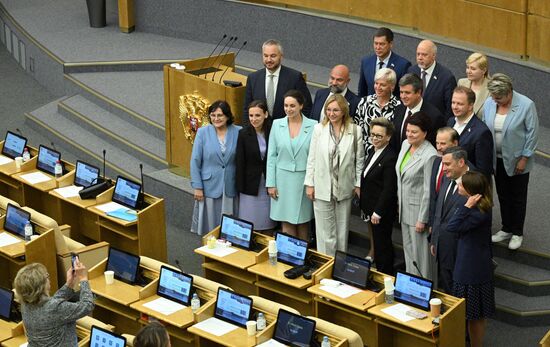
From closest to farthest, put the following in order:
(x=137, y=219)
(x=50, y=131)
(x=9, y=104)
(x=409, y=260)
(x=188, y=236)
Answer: (x=409, y=260), (x=137, y=219), (x=188, y=236), (x=50, y=131), (x=9, y=104)

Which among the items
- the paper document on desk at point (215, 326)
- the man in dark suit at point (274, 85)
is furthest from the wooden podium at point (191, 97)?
the paper document on desk at point (215, 326)

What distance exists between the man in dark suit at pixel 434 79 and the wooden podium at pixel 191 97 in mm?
1697

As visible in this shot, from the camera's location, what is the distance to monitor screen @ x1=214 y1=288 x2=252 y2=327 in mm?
7703

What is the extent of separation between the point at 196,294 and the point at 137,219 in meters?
1.68

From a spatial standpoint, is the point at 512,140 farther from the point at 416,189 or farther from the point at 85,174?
the point at 85,174

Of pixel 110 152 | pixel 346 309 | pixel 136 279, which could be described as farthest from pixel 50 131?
pixel 346 309

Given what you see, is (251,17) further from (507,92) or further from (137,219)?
(507,92)

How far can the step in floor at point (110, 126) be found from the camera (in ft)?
39.4

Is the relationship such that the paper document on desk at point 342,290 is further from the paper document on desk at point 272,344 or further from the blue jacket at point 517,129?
the blue jacket at point 517,129

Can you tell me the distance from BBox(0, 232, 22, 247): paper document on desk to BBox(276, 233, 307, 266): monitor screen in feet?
7.15

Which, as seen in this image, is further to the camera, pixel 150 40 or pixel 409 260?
pixel 150 40

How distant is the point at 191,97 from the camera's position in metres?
10.4

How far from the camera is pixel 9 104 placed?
14.6 metres

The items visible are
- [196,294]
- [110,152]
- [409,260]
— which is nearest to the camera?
[196,294]
